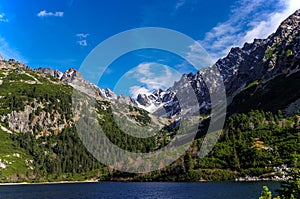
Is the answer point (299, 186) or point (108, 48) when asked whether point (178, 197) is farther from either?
point (299, 186)

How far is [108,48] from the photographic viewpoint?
3770 inches

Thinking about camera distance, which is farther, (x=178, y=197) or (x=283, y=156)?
(x=283, y=156)

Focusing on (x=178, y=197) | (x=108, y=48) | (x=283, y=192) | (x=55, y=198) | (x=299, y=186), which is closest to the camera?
(x=299, y=186)

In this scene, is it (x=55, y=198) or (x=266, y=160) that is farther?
(x=266, y=160)

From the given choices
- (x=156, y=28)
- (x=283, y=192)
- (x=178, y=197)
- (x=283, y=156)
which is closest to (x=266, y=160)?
(x=283, y=156)

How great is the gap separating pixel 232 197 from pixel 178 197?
20782 millimetres

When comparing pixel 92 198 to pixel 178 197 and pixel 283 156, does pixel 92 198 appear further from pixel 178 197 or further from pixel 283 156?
pixel 283 156

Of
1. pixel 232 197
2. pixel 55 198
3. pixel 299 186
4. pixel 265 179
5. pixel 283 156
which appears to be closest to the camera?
pixel 299 186

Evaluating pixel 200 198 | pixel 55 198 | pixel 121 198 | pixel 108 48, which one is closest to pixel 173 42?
pixel 108 48

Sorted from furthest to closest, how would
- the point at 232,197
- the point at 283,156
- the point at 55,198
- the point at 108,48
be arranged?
1. the point at 283,156
2. the point at 55,198
3. the point at 232,197
4. the point at 108,48

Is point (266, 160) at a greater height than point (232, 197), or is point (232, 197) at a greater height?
point (266, 160)

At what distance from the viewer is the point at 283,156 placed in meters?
196

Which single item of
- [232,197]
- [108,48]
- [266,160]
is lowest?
[232,197]

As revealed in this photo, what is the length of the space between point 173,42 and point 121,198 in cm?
6087
